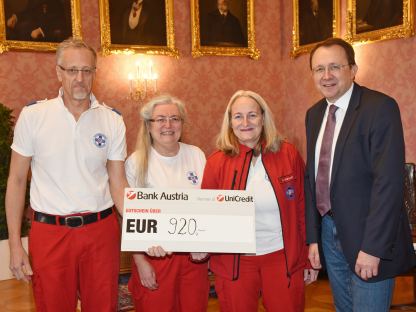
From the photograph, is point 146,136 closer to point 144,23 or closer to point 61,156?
point 61,156

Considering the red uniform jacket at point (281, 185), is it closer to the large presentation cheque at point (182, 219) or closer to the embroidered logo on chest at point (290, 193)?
the embroidered logo on chest at point (290, 193)

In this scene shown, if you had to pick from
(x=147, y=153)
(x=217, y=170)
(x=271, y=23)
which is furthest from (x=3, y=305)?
(x=271, y=23)

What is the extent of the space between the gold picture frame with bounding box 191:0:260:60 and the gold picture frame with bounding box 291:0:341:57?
2.35 feet

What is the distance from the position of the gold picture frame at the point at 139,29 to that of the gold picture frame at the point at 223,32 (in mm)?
387

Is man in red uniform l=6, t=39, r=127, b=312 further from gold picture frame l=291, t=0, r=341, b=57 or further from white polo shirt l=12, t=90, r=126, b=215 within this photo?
gold picture frame l=291, t=0, r=341, b=57

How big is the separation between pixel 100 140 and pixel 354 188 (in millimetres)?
1371

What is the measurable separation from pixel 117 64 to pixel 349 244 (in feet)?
18.6

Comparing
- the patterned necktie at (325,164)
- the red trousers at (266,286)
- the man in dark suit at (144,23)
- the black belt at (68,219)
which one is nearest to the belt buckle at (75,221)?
the black belt at (68,219)

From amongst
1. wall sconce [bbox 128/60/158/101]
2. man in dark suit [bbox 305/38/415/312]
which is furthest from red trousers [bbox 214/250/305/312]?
wall sconce [bbox 128/60/158/101]

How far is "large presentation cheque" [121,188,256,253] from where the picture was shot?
2.68 metres

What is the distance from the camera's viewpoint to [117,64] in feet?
24.2

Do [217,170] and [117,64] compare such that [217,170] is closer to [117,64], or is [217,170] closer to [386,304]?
[386,304]

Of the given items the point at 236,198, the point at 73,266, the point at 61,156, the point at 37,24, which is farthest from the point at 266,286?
the point at 37,24

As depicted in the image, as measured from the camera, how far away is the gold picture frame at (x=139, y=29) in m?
7.25
